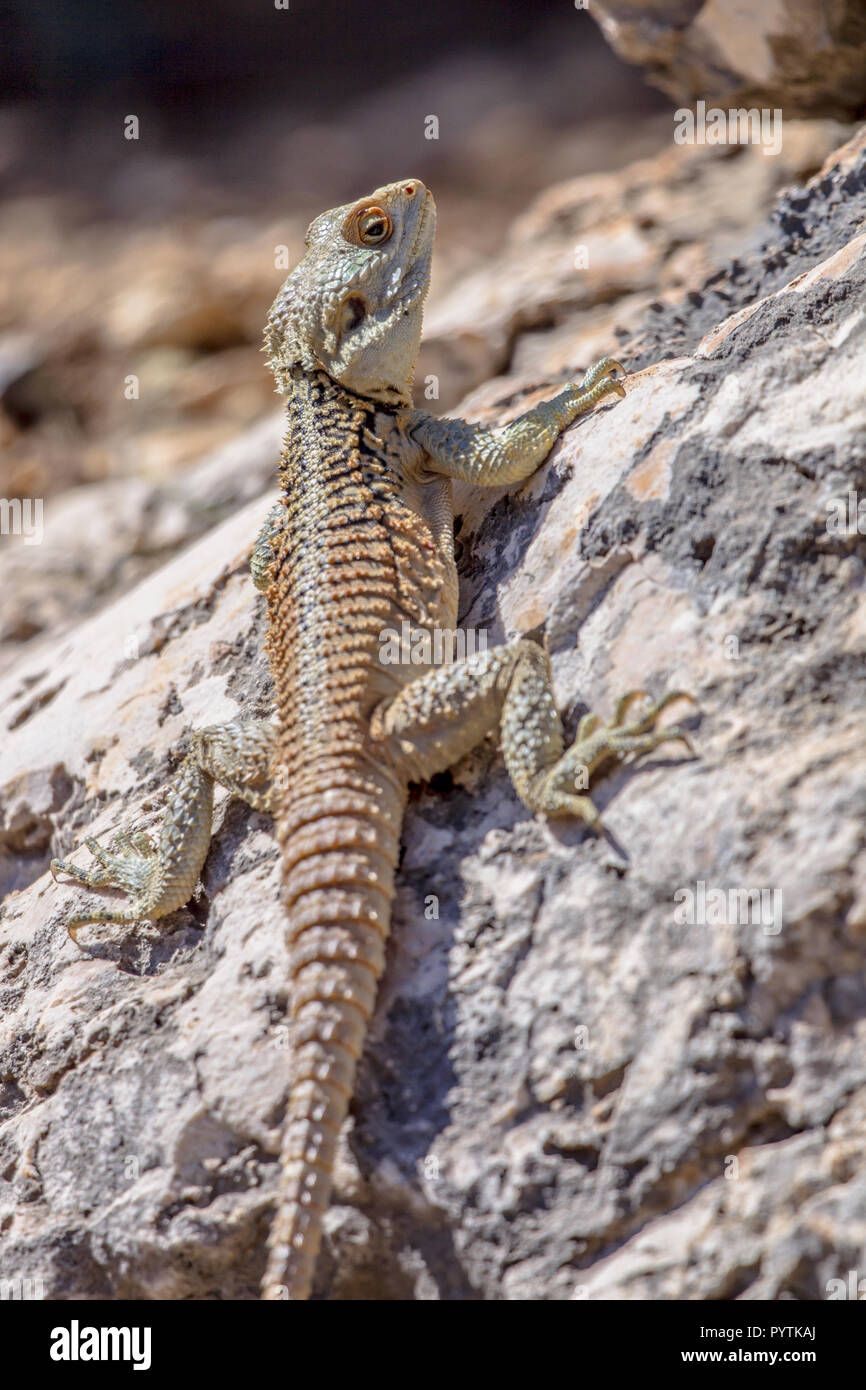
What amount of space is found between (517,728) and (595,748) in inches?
10.8

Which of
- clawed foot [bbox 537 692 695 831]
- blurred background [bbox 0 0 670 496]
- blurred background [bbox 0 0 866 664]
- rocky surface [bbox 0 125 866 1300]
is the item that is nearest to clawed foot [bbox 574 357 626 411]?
rocky surface [bbox 0 125 866 1300]

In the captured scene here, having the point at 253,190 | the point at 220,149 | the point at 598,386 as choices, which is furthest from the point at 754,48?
the point at 220,149

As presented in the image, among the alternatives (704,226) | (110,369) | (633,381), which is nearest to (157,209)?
(110,369)

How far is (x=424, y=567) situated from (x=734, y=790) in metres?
1.60

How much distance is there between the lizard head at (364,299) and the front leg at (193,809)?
1664 millimetres

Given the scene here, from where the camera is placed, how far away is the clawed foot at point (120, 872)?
13.9ft

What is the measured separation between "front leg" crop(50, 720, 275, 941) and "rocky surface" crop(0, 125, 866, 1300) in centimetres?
12

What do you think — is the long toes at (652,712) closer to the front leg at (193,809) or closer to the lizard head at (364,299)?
the front leg at (193,809)

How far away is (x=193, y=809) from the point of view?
418 centimetres

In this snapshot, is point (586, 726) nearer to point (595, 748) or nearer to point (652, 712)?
point (595, 748)

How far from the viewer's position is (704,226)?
8117 mm

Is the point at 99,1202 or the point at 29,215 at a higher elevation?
the point at 29,215
